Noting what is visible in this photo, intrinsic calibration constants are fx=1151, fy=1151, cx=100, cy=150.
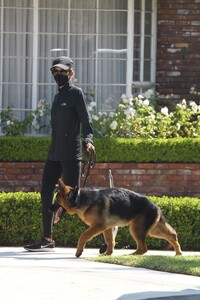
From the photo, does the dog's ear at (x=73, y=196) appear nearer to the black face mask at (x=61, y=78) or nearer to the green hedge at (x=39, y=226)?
the black face mask at (x=61, y=78)

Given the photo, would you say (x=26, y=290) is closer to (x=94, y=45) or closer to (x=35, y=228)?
(x=35, y=228)

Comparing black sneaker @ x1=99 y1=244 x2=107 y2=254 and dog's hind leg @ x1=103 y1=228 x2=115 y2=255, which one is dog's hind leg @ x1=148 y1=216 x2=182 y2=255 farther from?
black sneaker @ x1=99 y1=244 x2=107 y2=254

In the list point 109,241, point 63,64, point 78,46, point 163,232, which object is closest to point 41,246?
point 109,241

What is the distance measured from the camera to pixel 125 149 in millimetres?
16078

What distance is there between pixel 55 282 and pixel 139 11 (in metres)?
7.52

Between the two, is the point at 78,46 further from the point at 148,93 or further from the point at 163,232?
the point at 163,232

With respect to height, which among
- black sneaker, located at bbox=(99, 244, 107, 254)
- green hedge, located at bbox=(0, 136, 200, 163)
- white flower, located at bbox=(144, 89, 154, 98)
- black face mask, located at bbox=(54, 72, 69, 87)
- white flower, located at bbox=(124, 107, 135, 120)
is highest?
black face mask, located at bbox=(54, 72, 69, 87)

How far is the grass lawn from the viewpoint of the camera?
38.1 feet

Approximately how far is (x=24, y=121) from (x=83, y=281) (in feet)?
20.9

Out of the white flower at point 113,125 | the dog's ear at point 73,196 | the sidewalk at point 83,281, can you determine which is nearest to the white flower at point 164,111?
the white flower at point 113,125

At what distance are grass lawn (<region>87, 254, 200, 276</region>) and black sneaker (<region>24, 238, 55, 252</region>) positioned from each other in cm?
90

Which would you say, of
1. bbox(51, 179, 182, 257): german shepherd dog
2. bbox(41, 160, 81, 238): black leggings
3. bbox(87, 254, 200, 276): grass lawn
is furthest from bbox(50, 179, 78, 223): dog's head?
bbox(87, 254, 200, 276): grass lawn

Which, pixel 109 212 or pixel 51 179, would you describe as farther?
pixel 51 179

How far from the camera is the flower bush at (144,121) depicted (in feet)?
54.0
